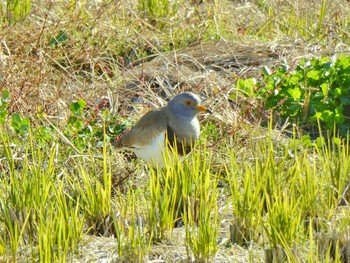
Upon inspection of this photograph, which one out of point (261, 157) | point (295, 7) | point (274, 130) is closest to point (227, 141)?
point (274, 130)

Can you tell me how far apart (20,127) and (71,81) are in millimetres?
1054

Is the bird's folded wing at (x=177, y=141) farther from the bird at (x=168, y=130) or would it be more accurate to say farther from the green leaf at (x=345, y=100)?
the green leaf at (x=345, y=100)

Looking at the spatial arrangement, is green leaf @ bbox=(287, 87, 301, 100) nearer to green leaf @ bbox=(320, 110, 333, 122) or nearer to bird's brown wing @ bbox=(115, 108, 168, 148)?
green leaf @ bbox=(320, 110, 333, 122)

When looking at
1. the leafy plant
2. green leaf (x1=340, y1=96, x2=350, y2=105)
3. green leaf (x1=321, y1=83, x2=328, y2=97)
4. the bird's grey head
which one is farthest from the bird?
green leaf (x1=340, y1=96, x2=350, y2=105)

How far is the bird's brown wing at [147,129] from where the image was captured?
15.2 ft

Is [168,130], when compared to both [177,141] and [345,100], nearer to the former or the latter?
[177,141]

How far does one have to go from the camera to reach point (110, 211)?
3.99m

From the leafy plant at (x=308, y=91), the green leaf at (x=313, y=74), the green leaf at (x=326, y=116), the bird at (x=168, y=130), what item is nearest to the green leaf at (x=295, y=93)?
the leafy plant at (x=308, y=91)

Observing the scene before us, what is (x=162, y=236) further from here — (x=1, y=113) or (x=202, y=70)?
(x=202, y=70)

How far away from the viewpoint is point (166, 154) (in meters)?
4.41

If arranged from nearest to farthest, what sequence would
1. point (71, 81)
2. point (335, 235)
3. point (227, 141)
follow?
point (335, 235)
point (227, 141)
point (71, 81)

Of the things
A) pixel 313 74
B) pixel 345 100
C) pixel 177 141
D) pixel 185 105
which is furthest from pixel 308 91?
pixel 177 141

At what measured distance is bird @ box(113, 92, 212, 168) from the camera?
182 inches

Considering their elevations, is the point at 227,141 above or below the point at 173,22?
below
